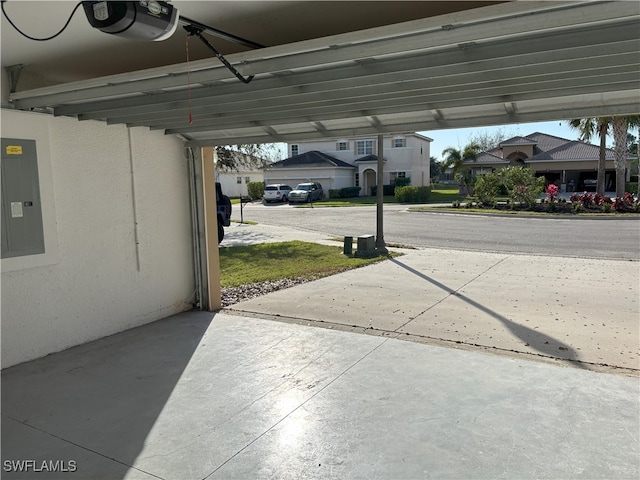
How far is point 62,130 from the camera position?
5117mm

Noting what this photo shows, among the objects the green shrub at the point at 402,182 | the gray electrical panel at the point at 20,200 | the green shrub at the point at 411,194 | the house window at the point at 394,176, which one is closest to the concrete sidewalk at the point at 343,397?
the gray electrical panel at the point at 20,200

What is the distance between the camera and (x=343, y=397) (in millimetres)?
3965

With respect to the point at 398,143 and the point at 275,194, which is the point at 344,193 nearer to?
the point at 398,143

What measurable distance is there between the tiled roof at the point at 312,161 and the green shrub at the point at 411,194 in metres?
9.21

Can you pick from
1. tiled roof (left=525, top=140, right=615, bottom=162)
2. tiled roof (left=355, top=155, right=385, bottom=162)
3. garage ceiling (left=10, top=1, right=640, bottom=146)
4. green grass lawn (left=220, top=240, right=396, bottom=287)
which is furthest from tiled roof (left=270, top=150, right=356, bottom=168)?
garage ceiling (left=10, top=1, right=640, bottom=146)

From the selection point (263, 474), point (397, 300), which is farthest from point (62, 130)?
point (397, 300)

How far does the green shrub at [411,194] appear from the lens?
33.3m

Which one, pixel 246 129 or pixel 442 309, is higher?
pixel 246 129

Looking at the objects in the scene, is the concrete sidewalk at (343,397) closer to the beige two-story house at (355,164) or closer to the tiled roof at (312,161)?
the beige two-story house at (355,164)

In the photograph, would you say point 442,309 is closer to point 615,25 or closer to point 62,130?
point 615,25

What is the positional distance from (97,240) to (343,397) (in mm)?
3554

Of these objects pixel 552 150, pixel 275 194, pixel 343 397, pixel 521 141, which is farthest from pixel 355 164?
pixel 343 397

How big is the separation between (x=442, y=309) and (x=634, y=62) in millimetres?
4335

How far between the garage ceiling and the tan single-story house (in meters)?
36.4
